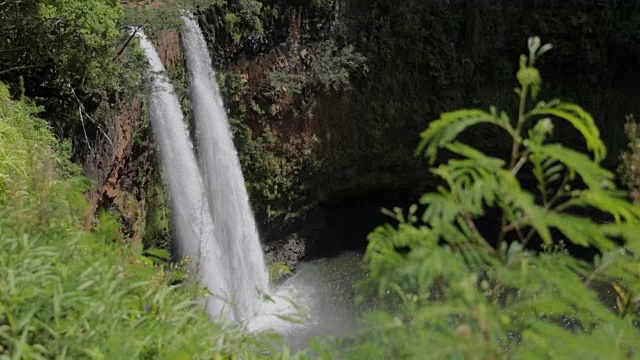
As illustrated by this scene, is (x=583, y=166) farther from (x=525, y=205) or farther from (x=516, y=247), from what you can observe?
(x=516, y=247)

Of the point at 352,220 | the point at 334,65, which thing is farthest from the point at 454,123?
the point at 352,220

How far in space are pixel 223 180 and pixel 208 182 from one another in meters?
0.35

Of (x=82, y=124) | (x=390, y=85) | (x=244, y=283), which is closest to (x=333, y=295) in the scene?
(x=244, y=283)

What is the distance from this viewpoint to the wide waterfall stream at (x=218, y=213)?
842cm

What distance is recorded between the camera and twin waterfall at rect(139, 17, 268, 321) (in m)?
8.37

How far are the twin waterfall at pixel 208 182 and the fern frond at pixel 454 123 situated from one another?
6.93 meters

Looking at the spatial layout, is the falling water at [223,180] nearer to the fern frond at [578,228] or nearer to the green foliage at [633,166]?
the green foliage at [633,166]

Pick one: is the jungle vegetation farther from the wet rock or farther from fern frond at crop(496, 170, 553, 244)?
the wet rock

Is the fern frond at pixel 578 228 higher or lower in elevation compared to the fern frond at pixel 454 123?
lower

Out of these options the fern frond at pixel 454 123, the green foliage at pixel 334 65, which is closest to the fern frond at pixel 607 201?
the fern frond at pixel 454 123

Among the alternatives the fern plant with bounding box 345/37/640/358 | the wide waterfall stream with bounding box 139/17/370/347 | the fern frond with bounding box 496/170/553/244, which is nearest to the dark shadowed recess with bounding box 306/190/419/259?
the wide waterfall stream with bounding box 139/17/370/347

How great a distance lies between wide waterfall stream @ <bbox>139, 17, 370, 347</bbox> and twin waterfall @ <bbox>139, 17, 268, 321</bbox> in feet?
0.05

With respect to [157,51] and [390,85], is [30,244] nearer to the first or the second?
[157,51]

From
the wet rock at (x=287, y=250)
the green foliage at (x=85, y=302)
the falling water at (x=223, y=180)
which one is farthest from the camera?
the wet rock at (x=287, y=250)
